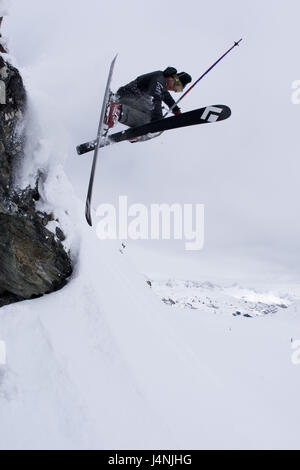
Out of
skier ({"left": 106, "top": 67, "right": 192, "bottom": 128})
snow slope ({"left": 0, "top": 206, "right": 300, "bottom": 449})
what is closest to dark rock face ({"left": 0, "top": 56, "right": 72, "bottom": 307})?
snow slope ({"left": 0, "top": 206, "right": 300, "bottom": 449})

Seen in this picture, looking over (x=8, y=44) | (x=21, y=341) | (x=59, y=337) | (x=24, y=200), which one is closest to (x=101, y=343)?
(x=59, y=337)

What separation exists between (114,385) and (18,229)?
352 centimetres

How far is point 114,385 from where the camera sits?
17.5ft

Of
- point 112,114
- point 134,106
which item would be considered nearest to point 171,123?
point 134,106

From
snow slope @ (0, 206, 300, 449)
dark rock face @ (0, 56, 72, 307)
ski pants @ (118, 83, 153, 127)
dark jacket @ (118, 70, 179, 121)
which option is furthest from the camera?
ski pants @ (118, 83, 153, 127)

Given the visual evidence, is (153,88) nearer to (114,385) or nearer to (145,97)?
(145,97)

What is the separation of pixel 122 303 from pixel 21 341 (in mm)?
2391

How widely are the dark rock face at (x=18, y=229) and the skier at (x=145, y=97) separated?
2.24 m

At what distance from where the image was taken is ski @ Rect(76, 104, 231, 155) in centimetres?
697

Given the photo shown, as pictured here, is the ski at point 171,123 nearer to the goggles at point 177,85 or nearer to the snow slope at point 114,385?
the goggles at point 177,85

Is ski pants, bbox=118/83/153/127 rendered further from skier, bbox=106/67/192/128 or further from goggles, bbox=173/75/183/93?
goggles, bbox=173/75/183/93

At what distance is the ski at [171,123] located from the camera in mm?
6969

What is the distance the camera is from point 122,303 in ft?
24.1

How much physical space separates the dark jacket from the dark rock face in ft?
8.69
